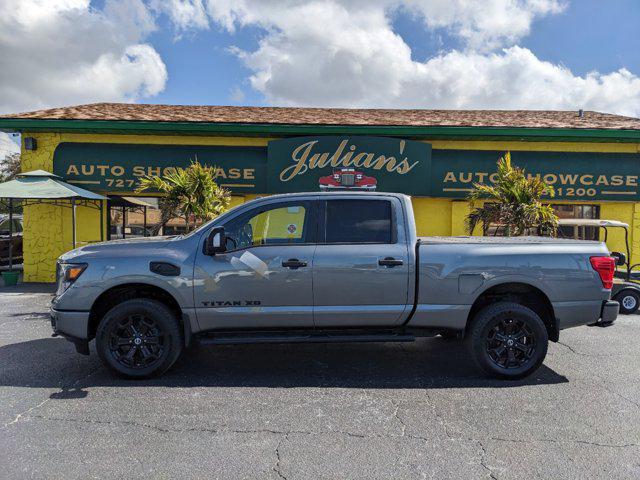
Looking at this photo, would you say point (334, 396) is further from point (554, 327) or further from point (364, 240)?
point (554, 327)

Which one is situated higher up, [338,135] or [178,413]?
[338,135]

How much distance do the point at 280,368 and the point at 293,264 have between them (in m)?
1.28

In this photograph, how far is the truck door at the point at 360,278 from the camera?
4555mm

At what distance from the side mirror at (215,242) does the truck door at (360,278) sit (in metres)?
0.97

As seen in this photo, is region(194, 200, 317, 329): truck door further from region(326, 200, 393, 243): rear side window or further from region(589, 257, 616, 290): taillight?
region(589, 257, 616, 290): taillight

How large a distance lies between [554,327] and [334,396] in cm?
249

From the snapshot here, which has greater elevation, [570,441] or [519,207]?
[519,207]

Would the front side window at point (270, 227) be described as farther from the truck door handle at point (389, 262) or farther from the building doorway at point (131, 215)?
the building doorway at point (131, 215)

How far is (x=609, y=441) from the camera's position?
3.34 m

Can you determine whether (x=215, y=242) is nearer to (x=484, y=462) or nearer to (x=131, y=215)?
(x=484, y=462)

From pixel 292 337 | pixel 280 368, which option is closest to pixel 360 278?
pixel 292 337

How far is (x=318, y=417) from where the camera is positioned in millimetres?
3719

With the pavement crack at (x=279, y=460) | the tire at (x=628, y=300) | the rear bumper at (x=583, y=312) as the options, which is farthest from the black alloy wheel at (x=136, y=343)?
the tire at (x=628, y=300)

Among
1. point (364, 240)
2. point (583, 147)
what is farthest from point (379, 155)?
point (364, 240)
